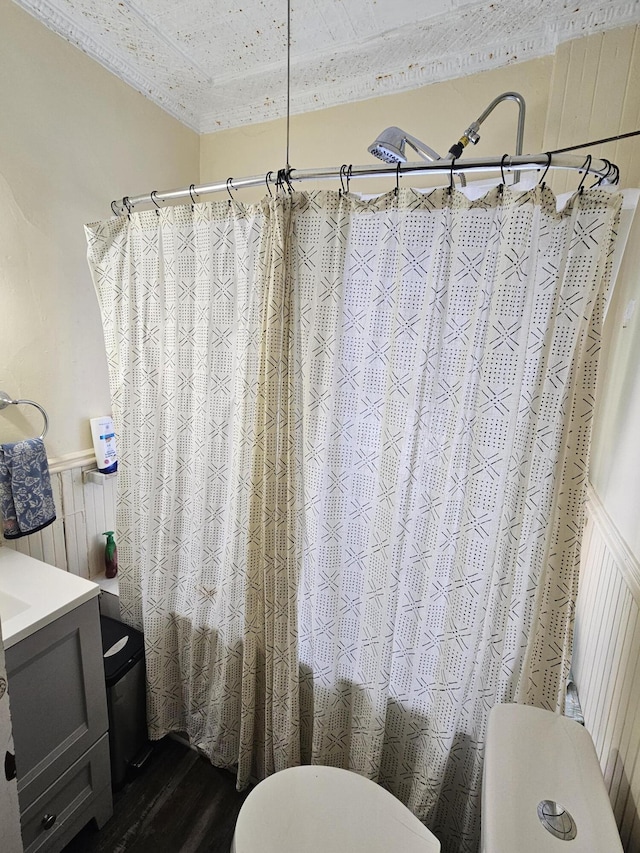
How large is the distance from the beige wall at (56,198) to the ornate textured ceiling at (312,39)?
12 centimetres

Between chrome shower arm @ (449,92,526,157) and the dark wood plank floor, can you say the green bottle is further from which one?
chrome shower arm @ (449,92,526,157)

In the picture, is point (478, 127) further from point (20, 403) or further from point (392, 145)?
point (20, 403)

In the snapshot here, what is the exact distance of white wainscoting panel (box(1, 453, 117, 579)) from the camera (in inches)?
59.0

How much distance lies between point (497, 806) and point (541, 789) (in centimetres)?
11

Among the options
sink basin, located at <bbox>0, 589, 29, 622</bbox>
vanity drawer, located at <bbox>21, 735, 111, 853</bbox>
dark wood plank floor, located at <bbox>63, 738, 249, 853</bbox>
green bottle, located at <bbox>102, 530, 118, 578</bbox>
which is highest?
sink basin, located at <bbox>0, 589, 29, 622</bbox>

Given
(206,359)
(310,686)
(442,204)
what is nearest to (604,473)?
(442,204)

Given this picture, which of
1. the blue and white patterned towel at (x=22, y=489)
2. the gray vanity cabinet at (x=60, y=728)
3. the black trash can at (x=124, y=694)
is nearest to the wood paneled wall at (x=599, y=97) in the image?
the blue and white patterned towel at (x=22, y=489)

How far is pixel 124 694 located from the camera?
56.9 inches

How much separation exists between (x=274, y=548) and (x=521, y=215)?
1.06 meters

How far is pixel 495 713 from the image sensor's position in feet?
3.01

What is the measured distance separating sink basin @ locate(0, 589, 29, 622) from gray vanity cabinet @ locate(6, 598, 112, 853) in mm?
113

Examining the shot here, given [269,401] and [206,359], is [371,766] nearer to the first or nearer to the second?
[269,401]

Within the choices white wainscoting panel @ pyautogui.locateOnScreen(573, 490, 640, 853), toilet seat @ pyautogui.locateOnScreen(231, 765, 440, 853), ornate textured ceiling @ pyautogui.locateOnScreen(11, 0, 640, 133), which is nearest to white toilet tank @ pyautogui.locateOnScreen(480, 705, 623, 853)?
white wainscoting panel @ pyautogui.locateOnScreen(573, 490, 640, 853)

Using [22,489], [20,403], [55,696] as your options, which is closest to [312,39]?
[20,403]
